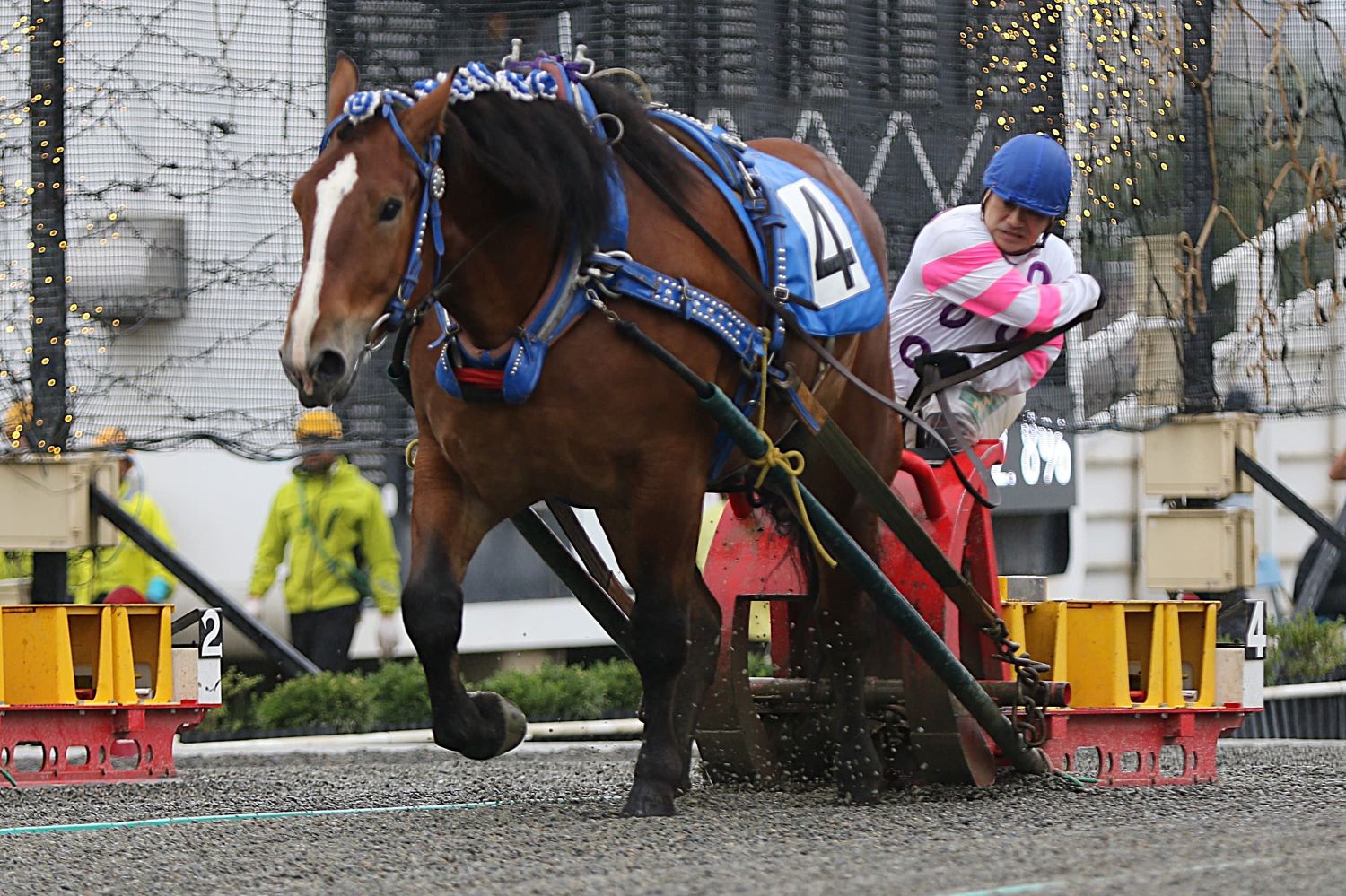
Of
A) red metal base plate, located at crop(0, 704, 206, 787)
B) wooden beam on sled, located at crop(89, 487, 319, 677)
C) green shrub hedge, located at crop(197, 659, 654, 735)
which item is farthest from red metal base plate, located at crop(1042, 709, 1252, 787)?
wooden beam on sled, located at crop(89, 487, 319, 677)

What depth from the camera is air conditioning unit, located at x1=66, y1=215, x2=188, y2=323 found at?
31.3ft

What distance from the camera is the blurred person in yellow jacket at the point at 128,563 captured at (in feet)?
35.3

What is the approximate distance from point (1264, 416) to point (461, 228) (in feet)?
21.7

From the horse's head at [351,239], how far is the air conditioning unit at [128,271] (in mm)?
4565

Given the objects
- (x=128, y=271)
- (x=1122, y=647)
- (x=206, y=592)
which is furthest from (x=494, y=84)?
(x=206, y=592)

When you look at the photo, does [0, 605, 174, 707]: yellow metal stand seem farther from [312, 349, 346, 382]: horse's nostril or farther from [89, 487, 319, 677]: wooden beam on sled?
[312, 349, 346, 382]: horse's nostril

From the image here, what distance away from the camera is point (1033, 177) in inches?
270

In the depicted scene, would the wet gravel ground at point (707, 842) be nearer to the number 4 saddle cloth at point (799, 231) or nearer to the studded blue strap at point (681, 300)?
the studded blue strap at point (681, 300)

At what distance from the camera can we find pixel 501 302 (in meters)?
5.48

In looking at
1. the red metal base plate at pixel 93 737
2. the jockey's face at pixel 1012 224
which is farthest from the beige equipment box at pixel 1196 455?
the red metal base plate at pixel 93 737

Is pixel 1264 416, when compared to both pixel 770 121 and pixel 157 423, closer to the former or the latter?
pixel 770 121

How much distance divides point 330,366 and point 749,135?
561 centimetres

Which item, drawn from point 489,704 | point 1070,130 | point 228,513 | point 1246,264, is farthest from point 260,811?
point 1246,264

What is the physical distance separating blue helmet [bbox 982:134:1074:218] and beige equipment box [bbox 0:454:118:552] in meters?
4.43
